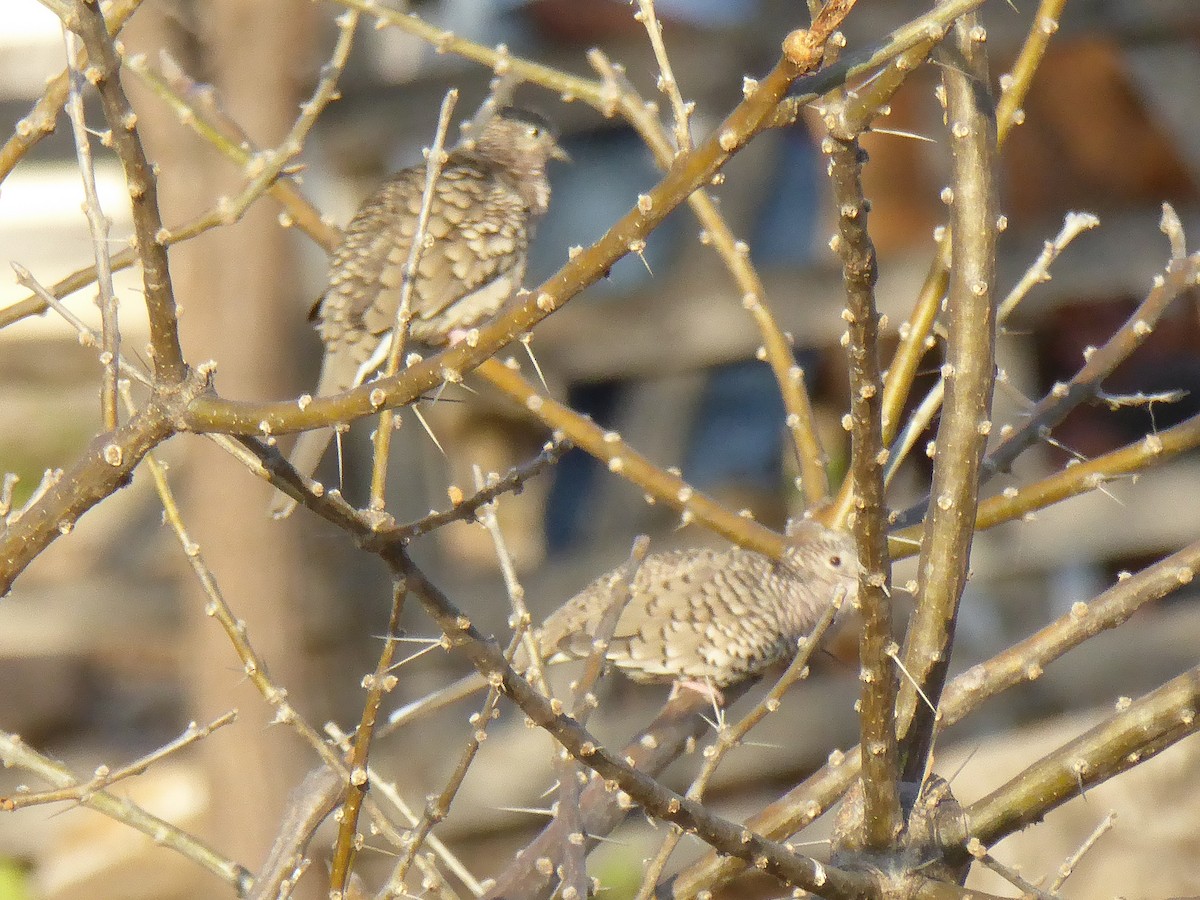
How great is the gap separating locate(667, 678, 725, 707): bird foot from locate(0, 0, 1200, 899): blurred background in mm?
1289

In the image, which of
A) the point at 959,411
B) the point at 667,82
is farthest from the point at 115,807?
the point at 667,82

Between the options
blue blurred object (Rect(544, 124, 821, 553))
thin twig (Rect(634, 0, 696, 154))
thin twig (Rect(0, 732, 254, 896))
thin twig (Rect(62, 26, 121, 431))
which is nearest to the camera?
thin twig (Rect(62, 26, 121, 431))

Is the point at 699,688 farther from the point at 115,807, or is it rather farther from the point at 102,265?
the point at 102,265

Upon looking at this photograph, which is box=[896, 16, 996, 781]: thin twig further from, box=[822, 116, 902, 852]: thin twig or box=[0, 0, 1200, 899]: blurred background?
box=[0, 0, 1200, 899]: blurred background

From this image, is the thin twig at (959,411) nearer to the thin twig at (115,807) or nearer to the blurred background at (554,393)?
the thin twig at (115,807)

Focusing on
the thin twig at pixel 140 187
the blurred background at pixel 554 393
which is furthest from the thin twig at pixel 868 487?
the blurred background at pixel 554 393

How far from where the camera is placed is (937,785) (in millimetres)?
1951

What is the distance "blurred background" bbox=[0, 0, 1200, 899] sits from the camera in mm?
5090

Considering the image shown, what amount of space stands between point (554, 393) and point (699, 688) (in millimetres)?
3271

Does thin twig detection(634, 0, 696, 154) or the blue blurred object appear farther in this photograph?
the blue blurred object

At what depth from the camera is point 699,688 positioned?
3.21m

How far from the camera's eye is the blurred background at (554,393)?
16.7 feet

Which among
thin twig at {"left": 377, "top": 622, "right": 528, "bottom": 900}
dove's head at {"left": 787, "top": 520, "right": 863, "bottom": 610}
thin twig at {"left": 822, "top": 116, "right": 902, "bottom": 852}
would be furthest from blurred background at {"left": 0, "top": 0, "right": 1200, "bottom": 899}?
thin twig at {"left": 377, "top": 622, "right": 528, "bottom": 900}

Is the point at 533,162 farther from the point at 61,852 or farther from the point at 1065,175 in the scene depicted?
the point at 61,852
